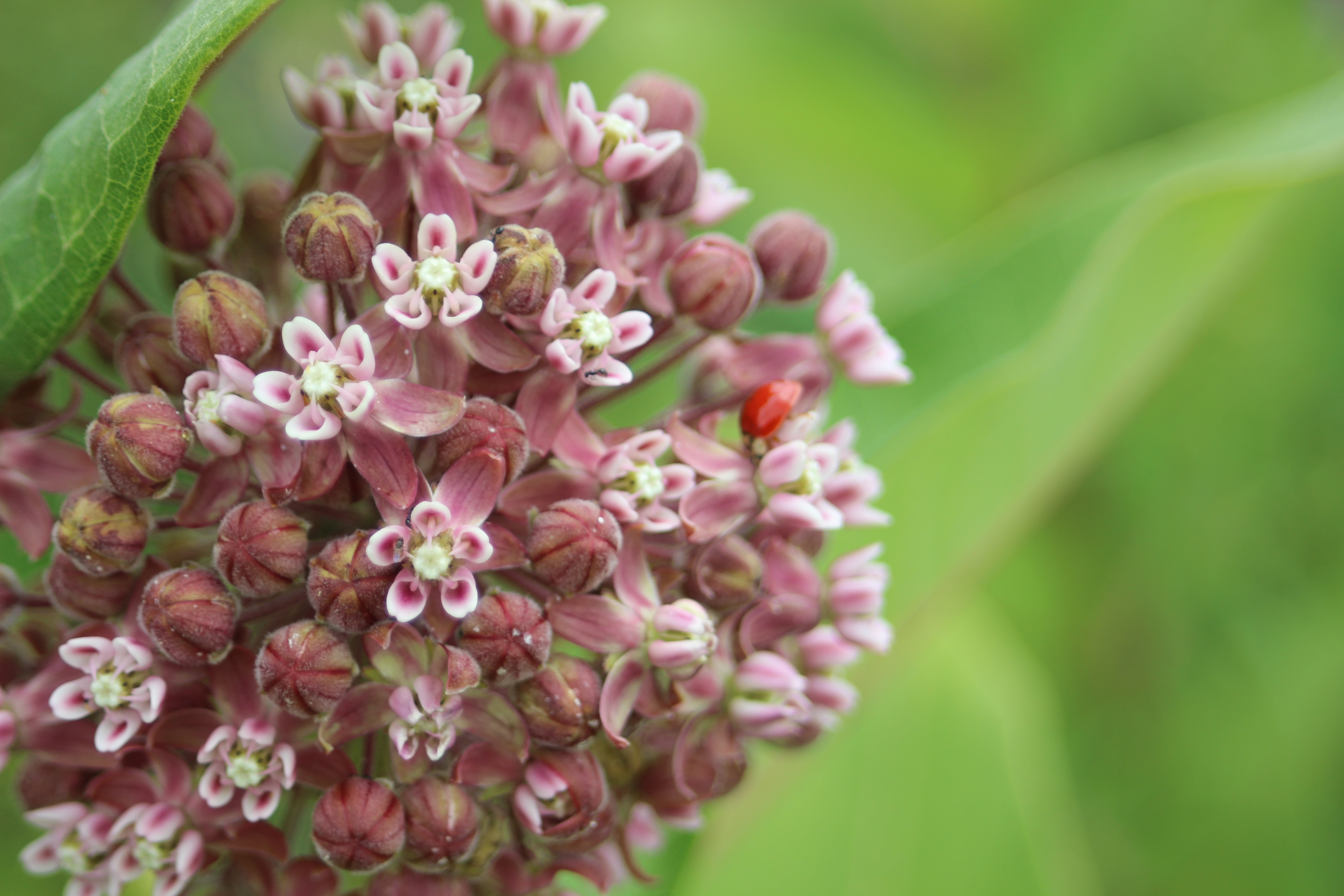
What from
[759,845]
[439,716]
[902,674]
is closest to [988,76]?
[902,674]

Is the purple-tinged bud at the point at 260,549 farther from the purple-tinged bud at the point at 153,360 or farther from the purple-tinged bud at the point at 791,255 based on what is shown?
the purple-tinged bud at the point at 791,255

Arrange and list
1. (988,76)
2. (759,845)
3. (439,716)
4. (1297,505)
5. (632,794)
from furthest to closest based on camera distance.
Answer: (988,76) → (1297,505) → (759,845) → (632,794) → (439,716)

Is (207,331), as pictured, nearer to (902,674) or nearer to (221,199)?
(221,199)

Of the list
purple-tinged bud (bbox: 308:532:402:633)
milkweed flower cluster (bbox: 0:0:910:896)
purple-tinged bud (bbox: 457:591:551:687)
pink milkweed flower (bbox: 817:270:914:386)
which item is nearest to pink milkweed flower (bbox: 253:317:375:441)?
milkweed flower cluster (bbox: 0:0:910:896)

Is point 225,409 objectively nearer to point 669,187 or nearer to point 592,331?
point 592,331

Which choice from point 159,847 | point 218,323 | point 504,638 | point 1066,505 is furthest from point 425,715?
point 1066,505

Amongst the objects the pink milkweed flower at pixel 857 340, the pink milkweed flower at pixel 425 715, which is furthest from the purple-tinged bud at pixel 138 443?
the pink milkweed flower at pixel 857 340

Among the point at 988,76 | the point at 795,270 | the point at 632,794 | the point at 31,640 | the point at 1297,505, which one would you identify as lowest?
the point at 31,640
